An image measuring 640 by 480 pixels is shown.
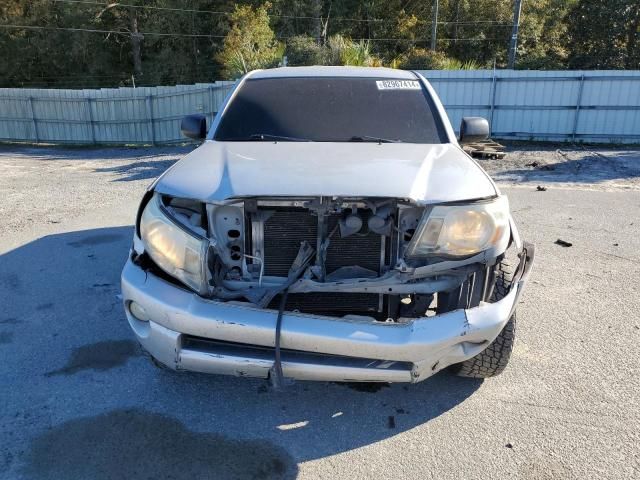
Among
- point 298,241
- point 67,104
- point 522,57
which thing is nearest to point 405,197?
point 298,241

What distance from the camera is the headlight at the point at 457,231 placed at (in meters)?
2.63

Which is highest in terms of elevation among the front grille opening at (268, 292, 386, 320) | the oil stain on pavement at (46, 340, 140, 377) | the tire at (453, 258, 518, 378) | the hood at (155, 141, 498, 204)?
the hood at (155, 141, 498, 204)

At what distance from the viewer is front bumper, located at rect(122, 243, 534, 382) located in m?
2.41

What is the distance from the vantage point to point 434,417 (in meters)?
2.89

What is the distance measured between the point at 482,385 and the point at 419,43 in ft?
105

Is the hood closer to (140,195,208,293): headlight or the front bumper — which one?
(140,195,208,293): headlight

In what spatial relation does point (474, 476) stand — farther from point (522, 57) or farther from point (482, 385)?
point (522, 57)

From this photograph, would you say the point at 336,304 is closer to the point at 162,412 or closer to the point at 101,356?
the point at 162,412

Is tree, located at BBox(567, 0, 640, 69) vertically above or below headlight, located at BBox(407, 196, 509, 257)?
above

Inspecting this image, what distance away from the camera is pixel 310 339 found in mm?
2402

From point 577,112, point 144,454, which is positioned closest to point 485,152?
point 577,112

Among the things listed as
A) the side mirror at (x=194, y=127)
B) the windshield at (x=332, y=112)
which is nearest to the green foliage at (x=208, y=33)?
the side mirror at (x=194, y=127)

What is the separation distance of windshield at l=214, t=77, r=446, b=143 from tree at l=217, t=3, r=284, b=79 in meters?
12.0

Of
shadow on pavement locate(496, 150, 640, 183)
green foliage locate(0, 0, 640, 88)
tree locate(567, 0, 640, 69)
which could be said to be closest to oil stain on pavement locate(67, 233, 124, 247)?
shadow on pavement locate(496, 150, 640, 183)
